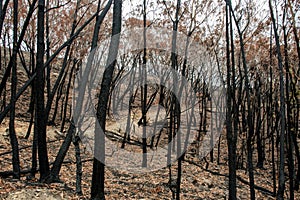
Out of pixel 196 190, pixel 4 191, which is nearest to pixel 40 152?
pixel 4 191

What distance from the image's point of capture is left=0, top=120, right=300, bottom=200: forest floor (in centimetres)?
532

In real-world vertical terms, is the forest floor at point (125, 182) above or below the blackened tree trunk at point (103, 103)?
below

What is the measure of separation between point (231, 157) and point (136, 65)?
1067 centimetres

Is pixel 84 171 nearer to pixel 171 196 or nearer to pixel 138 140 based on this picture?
pixel 171 196

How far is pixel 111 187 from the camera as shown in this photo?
8305mm

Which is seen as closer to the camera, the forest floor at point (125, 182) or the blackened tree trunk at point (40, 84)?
the forest floor at point (125, 182)

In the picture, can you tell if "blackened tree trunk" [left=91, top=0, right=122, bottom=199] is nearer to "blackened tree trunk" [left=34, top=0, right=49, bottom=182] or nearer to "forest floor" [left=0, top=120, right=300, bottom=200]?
"forest floor" [left=0, top=120, right=300, bottom=200]

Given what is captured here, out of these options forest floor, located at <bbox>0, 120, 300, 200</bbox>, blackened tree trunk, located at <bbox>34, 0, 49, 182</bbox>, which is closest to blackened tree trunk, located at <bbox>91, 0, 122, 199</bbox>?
forest floor, located at <bbox>0, 120, 300, 200</bbox>

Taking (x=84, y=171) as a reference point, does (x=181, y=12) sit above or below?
above

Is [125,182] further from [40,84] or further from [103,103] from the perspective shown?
[40,84]

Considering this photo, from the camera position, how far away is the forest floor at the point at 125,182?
5.32 meters

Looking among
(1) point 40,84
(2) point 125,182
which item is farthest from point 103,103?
(2) point 125,182

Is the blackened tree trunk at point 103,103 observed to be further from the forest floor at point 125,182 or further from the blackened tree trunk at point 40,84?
the blackened tree trunk at point 40,84

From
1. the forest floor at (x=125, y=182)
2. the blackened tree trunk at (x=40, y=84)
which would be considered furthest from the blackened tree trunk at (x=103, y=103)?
the blackened tree trunk at (x=40, y=84)
